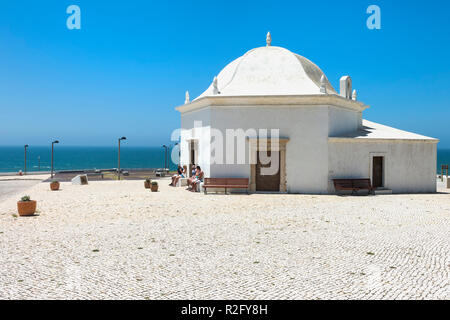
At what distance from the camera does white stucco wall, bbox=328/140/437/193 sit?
1955 cm

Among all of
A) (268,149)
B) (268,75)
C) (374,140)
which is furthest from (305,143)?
(268,75)

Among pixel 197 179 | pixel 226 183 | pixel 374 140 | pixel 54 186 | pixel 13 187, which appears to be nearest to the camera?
pixel 226 183

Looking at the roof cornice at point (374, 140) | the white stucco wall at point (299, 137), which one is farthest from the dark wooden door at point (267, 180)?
the roof cornice at point (374, 140)

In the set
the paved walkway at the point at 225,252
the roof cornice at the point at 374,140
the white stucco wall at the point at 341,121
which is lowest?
the paved walkway at the point at 225,252

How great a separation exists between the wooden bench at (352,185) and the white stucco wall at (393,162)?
40cm

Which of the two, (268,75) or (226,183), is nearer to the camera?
(226,183)

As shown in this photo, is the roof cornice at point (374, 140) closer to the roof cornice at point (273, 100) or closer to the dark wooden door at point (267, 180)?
the roof cornice at point (273, 100)

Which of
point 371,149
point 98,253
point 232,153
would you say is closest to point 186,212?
point 98,253

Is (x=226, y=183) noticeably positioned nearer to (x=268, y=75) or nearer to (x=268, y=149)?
(x=268, y=149)

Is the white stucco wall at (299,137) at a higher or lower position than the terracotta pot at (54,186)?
higher

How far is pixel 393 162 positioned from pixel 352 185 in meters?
3.03

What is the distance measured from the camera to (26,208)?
12742 millimetres

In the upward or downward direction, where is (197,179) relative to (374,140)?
downward

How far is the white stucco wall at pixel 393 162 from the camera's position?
1955 cm
